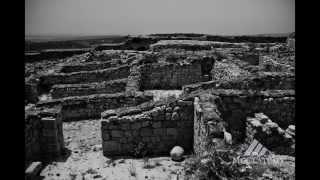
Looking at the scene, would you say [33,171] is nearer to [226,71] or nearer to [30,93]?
[30,93]

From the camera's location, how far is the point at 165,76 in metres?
15.4

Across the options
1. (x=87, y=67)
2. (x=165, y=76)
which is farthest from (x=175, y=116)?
(x=87, y=67)

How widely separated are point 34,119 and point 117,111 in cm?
213

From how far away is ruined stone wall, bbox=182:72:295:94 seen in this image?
32.6 ft

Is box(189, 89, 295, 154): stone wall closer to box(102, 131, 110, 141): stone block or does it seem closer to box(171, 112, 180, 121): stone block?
box(171, 112, 180, 121): stone block

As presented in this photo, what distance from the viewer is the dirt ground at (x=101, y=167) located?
20.4 ft

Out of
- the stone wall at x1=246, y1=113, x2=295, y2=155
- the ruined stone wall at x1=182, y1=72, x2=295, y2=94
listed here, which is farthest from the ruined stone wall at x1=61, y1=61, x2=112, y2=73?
the stone wall at x1=246, y1=113, x2=295, y2=155

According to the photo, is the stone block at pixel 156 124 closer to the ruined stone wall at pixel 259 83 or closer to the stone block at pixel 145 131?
the stone block at pixel 145 131

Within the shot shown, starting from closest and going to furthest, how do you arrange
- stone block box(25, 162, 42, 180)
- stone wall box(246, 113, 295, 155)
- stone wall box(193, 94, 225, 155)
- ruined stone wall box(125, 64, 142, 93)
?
stone wall box(193, 94, 225, 155) < stone block box(25, 162, 42, 180) < stone wall box(246, 113, 295, 155) < ruined stone wall box(125, 64, 142, 93)

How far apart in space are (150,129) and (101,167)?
4.94ft

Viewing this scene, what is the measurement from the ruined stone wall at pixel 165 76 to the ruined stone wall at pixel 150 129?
8.05 meters

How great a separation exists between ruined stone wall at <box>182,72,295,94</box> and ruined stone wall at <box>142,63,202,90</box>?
434 cm

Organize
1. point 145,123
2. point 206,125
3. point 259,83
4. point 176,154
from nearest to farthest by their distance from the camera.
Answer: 1. point 206,125
2. point 176,154
3. point 145,123
4. point 259,83

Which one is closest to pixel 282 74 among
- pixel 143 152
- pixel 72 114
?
pixel 143 152
